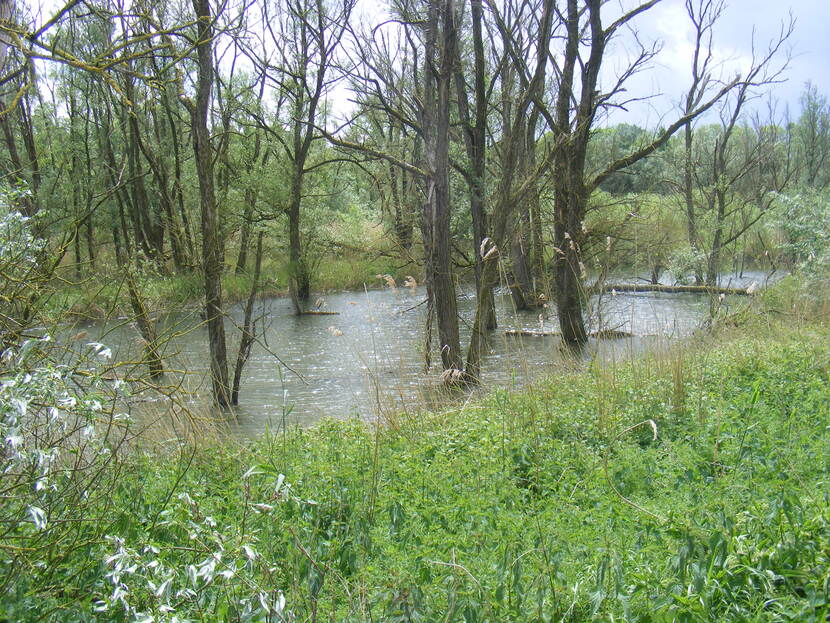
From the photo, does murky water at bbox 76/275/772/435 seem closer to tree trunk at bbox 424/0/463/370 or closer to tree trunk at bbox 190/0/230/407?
tree trunk at bbox 190/0/230/407

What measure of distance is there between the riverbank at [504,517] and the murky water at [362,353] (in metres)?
0.73

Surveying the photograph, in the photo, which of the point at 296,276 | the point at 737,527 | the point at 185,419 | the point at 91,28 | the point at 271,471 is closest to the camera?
the point at 737,527

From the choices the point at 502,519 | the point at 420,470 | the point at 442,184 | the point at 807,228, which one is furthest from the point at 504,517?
the point at 807,228

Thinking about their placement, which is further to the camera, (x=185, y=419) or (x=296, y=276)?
(x=296, y=276)

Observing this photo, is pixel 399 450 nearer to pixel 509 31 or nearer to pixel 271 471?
pixel 271 471

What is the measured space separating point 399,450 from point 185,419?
67.1 inches

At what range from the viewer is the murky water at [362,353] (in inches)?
323

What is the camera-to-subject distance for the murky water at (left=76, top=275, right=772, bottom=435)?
26.9ft

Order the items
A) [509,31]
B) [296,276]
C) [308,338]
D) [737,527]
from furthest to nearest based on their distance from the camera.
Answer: [296,276] → [308,338] → [509,31] → [737,527]

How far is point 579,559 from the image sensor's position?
3439mm

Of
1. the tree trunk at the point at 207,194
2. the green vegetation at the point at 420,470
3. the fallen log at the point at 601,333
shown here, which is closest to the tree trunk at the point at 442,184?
the green vegetation at the point at 420,470

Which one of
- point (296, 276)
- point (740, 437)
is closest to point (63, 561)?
point (740, 437)

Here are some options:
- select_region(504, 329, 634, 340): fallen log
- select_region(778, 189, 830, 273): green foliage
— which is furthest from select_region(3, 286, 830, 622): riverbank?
select_region(778, 189, 830, 273): green foliage

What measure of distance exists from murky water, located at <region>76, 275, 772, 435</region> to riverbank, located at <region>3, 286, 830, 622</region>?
735 mm
